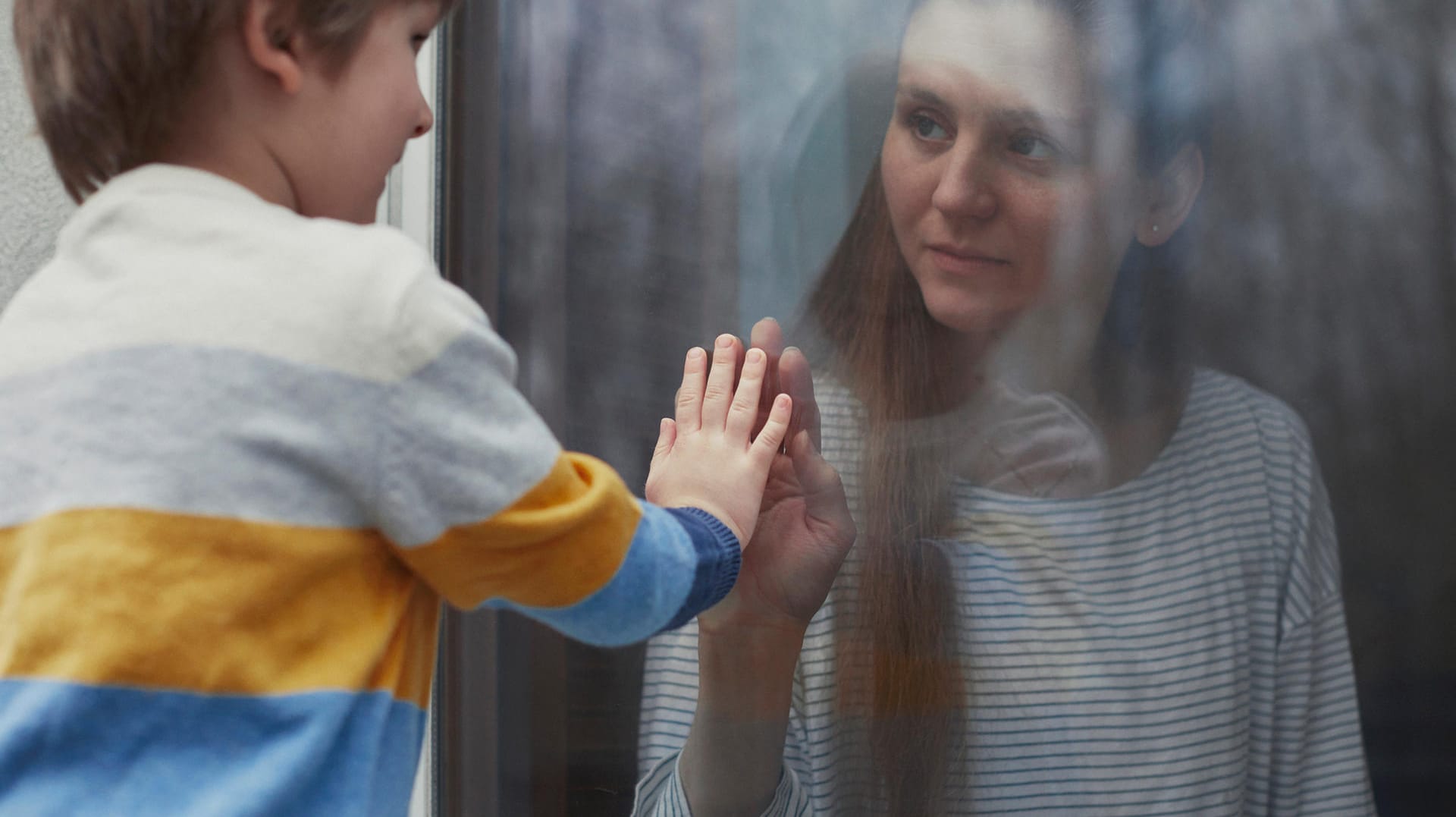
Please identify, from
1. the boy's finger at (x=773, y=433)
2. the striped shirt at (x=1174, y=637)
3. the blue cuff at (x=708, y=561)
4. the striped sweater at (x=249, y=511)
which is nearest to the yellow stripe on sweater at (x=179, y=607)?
the striped sweater at (x=249, y=511)

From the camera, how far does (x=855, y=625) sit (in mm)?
1014

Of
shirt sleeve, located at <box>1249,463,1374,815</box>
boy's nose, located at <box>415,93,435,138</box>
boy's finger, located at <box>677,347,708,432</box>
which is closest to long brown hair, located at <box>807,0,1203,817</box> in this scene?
boy's finger, located at <box>677,347,708,432</box>

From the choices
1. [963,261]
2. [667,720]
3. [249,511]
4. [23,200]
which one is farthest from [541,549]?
[23,200]

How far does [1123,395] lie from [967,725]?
0.27 m

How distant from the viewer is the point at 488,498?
0.70 m

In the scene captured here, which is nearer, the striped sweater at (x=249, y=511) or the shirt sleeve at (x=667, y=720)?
the striped sweater at (x=249, y=511)

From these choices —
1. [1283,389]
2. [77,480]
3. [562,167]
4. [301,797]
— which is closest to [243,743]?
[301,797]

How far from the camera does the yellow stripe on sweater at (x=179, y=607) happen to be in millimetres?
678

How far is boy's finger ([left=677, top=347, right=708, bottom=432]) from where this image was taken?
1.03m

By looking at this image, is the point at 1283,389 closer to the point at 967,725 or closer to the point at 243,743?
the point at 967,725

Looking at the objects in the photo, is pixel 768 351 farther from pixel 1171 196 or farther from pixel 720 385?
pixel 1171 196

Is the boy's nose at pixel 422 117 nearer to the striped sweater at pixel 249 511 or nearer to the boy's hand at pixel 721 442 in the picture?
the striped sweater at pixel 249 511

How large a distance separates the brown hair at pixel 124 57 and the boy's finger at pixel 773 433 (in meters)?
0.39

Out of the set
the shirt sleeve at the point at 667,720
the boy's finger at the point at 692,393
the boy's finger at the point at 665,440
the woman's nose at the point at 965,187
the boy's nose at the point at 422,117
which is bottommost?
the shirt sleeve at the point at 667,720
